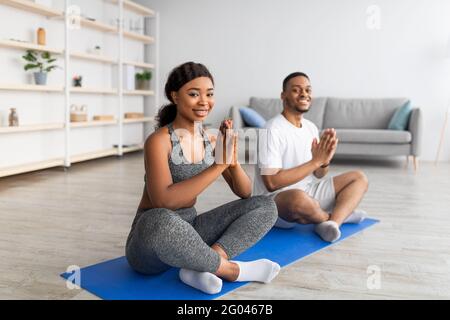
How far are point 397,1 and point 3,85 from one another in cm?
458

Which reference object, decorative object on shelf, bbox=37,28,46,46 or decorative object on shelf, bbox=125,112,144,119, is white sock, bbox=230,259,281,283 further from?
decorative object on shelf, bbox=125,112,144,119

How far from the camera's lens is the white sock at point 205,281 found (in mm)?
1606

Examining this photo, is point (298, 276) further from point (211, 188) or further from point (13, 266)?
point (211, 188)

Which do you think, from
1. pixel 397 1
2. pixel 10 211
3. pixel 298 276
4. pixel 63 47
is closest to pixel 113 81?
pixel 63 47

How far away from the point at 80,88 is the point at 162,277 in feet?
11.3

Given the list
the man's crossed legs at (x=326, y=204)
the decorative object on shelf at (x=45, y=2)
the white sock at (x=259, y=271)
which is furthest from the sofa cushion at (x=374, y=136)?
the white sock at (x=259, y=271)

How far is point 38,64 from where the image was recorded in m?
4.18

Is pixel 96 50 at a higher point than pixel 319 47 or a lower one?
lower

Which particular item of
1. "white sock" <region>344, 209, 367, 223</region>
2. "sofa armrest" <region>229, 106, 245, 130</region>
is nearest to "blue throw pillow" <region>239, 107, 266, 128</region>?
"sofa armrest" <region>229, 106, 245, 130</region>

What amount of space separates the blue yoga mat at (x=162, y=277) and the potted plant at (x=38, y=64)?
278 cm

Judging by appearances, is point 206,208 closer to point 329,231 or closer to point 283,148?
point 283,148

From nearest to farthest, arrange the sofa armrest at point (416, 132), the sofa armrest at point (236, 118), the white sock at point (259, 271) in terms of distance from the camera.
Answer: the white sock at point (259, 271), the sofa armrest at point (416, 132), the sofa armrest at point (236, 118)

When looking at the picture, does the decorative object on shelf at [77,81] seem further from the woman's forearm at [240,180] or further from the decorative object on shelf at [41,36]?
the woman's forearm at [240,180]

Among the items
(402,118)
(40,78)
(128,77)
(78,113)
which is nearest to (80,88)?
(78,113)
